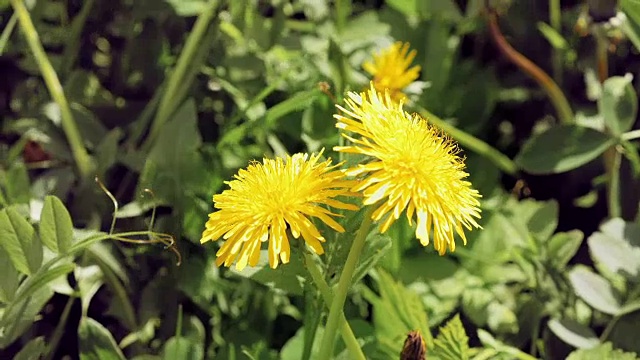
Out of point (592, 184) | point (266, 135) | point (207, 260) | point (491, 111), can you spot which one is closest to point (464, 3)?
point (491, 111)

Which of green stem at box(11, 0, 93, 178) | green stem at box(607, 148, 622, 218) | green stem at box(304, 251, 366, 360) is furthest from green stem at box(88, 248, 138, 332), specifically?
green stem at box(607, 148, 622, 218)

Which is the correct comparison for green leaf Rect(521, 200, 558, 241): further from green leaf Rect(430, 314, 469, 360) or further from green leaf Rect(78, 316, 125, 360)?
green leaf Rect(78, 316, 125, 360)

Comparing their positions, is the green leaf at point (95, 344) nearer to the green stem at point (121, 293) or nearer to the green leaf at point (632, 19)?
the green stem at point (121, 293)

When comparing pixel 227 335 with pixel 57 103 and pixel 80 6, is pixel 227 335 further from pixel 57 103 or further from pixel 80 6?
pixel 80 6

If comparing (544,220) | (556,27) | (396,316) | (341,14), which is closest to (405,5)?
(341,14)

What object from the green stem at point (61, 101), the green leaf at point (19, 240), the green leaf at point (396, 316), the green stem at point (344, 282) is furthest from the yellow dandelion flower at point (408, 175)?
the green stem at point (61, 101)

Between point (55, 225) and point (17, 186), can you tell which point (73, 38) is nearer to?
point (17, 186)
